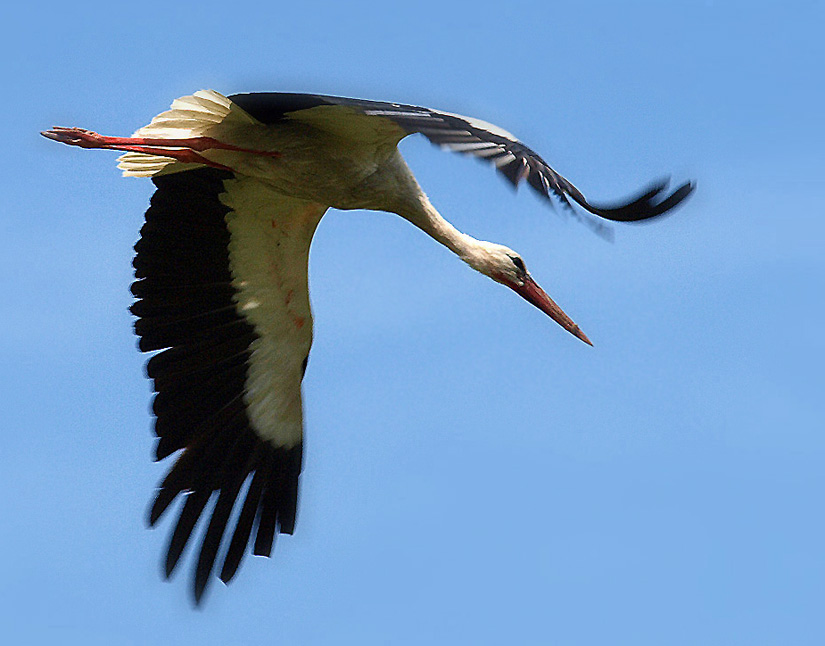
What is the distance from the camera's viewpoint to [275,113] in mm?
7188

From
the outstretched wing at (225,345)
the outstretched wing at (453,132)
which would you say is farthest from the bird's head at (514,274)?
the outstretched wing at (453,132)

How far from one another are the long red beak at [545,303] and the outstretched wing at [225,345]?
1202 mm

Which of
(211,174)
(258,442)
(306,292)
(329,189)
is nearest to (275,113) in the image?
(329,189)

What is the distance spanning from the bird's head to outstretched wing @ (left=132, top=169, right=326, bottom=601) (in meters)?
0.91

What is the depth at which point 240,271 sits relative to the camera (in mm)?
8445

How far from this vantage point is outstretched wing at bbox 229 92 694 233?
5.95m

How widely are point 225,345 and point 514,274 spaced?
1.64 metres

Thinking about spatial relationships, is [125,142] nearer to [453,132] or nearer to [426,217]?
[426,217]

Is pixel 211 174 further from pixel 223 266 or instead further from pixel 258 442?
pixel 258 442

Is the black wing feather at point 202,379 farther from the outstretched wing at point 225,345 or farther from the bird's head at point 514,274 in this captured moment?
the bird's head at point 514,274

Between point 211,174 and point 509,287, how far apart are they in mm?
1728

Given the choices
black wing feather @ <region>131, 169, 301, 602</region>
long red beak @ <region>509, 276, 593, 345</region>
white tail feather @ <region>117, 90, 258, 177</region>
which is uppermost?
white tail feather @ <region>117, 90, 258, 177</region>

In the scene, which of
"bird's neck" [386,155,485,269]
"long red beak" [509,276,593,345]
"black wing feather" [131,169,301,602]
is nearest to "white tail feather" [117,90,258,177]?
"black wing feather" [131,169,301,602]

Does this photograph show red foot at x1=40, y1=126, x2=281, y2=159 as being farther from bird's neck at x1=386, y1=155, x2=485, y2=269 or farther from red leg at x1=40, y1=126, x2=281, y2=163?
bird's neck at x1=386, y1=155, x2=485, y2=269
